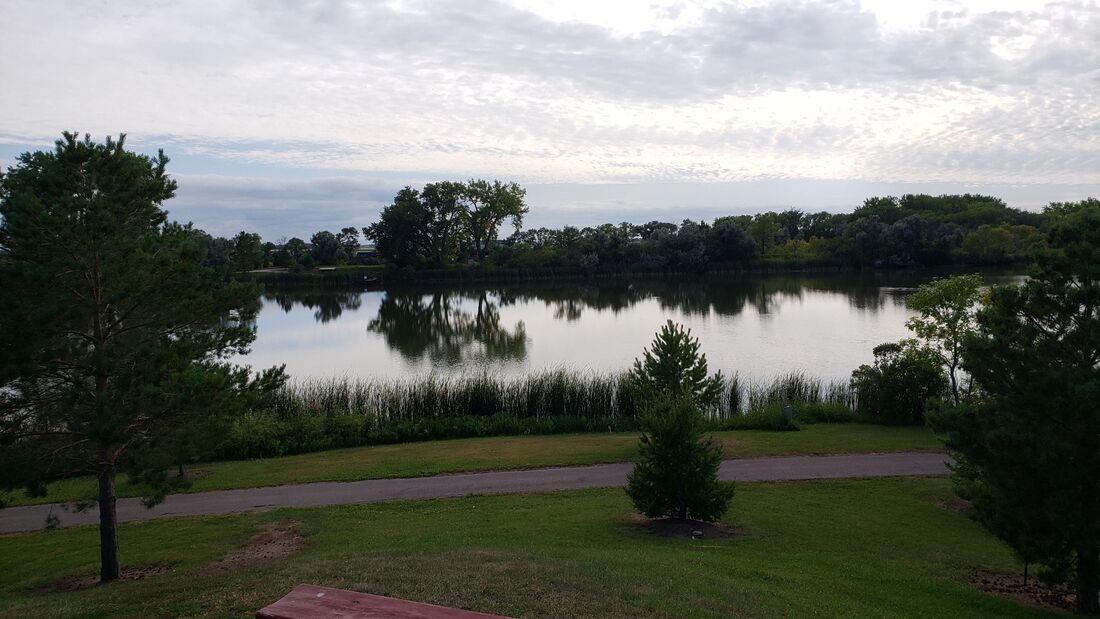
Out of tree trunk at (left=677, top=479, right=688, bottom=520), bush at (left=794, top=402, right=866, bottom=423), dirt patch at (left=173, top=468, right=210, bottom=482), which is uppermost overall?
tree trunk at (left=677, top=479, right=688, bottom=520)

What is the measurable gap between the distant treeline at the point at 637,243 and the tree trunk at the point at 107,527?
3434 inches

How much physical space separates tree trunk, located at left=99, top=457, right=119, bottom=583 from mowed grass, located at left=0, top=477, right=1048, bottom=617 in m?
0.86

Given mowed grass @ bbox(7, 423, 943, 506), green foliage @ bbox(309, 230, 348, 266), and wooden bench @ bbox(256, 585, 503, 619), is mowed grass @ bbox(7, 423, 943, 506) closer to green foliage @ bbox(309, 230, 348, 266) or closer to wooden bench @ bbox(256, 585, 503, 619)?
wooden bench @ bbox(256, 585, 503, 619)

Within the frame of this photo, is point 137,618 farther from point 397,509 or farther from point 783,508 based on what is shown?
point 783,508

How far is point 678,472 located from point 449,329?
4532 cm

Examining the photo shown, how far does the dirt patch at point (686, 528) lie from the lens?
44.4ft

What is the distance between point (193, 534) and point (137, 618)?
22.8ft

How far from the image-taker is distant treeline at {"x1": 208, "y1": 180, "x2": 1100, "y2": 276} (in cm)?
9975

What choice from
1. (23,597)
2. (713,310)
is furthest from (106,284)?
(713,310)

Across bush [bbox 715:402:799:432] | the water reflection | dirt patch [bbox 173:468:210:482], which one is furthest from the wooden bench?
the water reflection

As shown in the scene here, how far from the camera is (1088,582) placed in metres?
10.7

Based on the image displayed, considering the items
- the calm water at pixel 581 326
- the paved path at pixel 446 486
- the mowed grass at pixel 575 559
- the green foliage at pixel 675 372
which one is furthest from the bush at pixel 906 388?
the mowed grass at pixel 575 559

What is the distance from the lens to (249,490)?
1866cm

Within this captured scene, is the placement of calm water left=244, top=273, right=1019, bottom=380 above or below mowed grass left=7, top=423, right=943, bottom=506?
above
